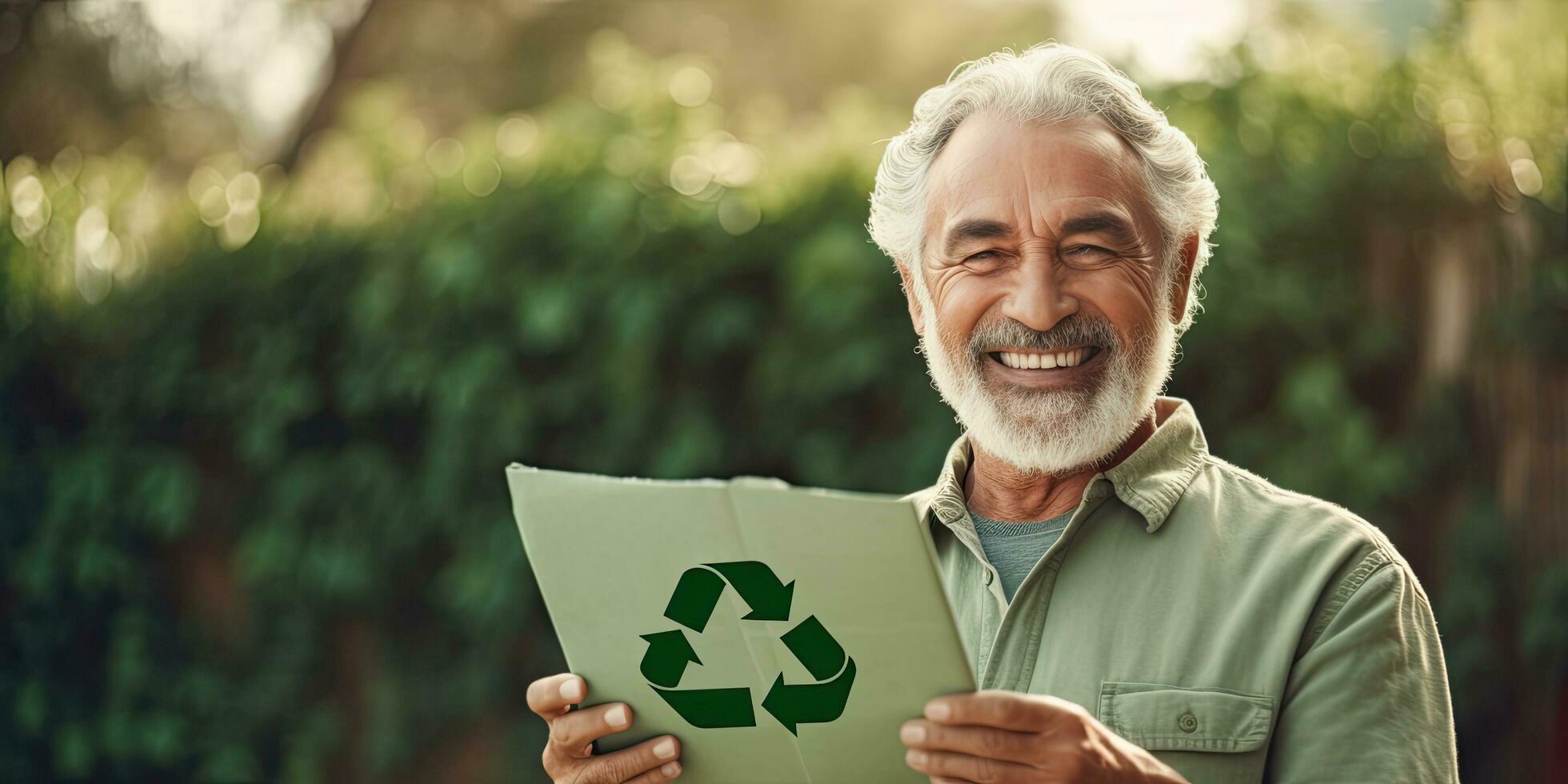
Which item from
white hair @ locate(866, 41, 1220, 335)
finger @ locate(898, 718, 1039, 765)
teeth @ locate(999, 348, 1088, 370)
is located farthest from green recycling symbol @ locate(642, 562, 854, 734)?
white hair @ locate(866, 41, 1220, 335)

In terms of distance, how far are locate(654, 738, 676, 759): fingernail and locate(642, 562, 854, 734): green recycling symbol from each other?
0.13 feet

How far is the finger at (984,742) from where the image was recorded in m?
1.30

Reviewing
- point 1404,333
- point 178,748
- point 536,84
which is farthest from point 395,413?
point 536,84

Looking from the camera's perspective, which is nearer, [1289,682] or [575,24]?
[1289,682]

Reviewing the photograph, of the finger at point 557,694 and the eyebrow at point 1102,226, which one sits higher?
the eyebrow at point 1102,226

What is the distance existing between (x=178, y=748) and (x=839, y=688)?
13.7 ft

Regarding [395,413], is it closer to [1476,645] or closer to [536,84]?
[1476,645]

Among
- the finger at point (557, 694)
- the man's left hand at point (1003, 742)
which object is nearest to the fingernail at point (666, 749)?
the finger at point (557, 694)

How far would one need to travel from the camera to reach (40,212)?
5199 millimetres

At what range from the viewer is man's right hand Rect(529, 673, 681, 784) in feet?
5.06

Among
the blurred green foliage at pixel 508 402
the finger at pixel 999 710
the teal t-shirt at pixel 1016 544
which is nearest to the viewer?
the finger at pixel 999 710

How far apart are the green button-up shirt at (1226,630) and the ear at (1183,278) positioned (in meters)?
0.22

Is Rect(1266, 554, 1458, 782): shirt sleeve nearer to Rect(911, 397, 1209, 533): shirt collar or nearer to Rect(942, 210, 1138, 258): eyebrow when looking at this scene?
Rect(911, 397, 1209, 533): shirt collar

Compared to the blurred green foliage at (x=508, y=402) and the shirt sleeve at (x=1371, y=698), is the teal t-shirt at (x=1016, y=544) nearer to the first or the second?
the shirt sleeve at (x=1371, y=698)
